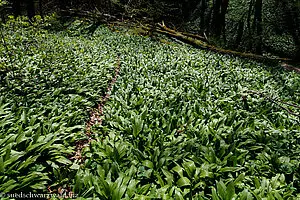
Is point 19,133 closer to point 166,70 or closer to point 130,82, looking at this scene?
point 130,82

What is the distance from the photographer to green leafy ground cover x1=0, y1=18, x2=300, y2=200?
2910 mm

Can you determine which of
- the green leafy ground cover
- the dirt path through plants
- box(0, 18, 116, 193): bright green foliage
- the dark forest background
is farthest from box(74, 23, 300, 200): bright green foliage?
the dark forest background

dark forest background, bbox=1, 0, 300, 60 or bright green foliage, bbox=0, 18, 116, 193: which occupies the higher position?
dark forest background, bbox=1, 0, 300, 60

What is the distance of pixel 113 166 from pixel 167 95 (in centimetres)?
318

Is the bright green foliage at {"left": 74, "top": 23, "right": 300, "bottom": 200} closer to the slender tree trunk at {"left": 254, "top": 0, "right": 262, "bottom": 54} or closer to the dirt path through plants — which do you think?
the dirt path through plants

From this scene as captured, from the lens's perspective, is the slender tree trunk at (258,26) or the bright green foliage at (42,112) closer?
the bright green foliage at (42,112)

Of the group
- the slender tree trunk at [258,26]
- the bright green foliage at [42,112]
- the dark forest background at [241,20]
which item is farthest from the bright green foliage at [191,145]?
the dark forest background at [241,20]

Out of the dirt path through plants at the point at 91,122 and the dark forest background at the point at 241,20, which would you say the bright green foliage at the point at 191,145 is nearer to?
the dirt path through plants at the point at 91,122

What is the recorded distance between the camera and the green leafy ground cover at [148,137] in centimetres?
291

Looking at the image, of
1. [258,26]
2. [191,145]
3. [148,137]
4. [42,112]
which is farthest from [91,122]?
[258,26]

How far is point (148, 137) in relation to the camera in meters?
3.91

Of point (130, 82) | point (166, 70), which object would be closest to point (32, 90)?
point (130, 82)

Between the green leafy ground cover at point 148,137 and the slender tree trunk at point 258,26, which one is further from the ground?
the slender tree trunk at point 258,26

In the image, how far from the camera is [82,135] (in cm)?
418
